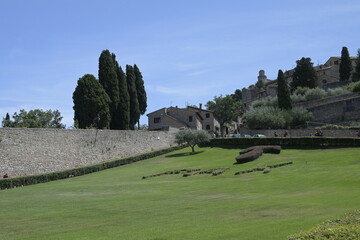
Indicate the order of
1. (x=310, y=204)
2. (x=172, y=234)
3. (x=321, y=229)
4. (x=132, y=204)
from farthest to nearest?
1. (x=132, y=204)
2. (x=310, y=204)
3. (x=172, y=234)
4. (x=321, y=229)

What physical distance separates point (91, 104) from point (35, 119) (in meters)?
42.2

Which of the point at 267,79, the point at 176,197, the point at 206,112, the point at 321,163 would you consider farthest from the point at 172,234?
the point at 267,79

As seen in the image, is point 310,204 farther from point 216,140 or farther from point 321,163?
point 216,140

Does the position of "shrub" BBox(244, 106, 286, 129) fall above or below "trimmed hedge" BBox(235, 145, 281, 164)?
above

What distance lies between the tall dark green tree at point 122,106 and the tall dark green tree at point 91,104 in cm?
406

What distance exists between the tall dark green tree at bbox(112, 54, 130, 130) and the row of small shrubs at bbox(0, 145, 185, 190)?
368 inches

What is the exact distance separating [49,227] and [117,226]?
2.59 meters

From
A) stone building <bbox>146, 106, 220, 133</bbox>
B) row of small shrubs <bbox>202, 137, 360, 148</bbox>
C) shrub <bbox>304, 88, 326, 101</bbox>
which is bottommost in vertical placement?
row of small shrubs <bbox>202, 137, 360, 148</bbox>

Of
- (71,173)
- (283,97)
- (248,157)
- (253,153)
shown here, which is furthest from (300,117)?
(71,173)

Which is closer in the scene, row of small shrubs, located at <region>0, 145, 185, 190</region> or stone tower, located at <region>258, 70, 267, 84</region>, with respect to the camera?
row of small shrubs, located at <region>0, 145, 185, 190</region>

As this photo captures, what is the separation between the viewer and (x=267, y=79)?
528ft

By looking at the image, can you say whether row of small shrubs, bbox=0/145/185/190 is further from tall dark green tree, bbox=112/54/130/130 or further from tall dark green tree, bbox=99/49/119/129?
tall dark green tree, bbox=99/49/119/129

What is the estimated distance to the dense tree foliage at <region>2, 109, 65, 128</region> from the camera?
88.4 meters

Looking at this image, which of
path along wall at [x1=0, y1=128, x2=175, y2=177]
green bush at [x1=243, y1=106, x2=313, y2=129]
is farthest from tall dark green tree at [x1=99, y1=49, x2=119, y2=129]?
green bush at [x1=243, y1=106, x2=313, y2=129]
